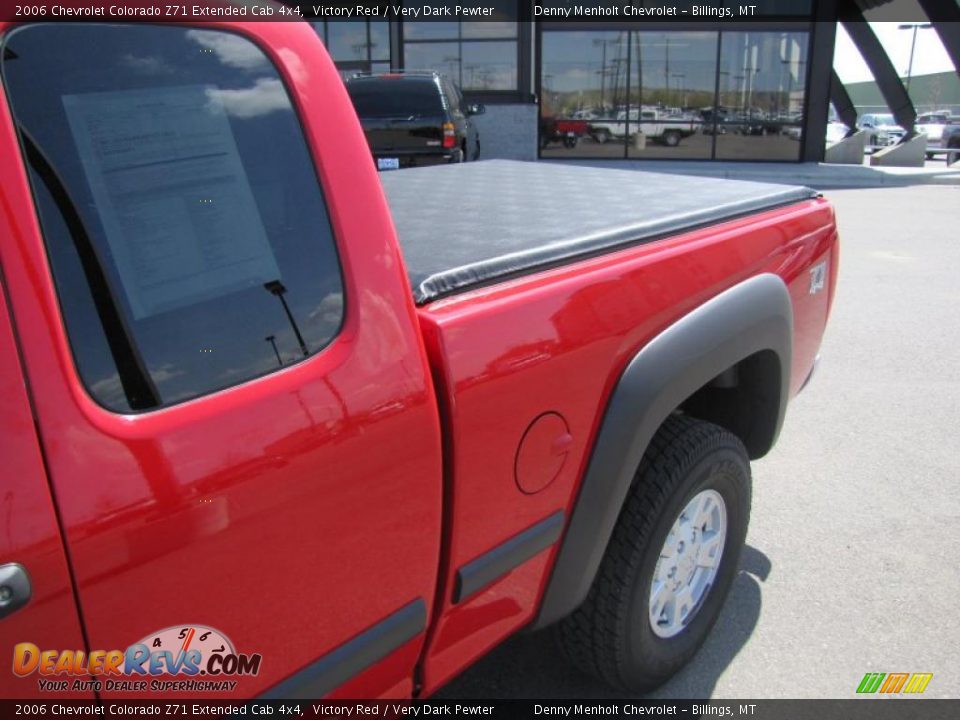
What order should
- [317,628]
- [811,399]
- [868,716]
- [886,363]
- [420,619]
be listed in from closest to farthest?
[317,628], [420,619], [868,716], [811,399], [886,363]

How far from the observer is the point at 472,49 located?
60.7 ft

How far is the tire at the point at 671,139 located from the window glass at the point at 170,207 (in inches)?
765

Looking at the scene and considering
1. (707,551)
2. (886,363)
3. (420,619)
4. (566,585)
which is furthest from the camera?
(886,363)

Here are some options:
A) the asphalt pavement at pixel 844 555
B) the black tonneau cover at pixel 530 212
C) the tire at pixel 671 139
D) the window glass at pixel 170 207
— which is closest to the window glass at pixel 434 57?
the tire at pixel 671 139

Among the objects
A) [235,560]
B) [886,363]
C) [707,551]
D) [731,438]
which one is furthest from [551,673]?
[886,363]

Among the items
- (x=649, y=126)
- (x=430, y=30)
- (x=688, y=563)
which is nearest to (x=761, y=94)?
(x=649, y=126)

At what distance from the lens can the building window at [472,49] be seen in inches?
720

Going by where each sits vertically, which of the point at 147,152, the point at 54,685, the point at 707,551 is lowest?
the point at 707,551

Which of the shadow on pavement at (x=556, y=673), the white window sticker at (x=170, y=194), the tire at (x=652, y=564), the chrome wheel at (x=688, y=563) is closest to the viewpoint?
the white window sticker at (x=170, y=194)

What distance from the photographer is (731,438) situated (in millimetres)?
2502

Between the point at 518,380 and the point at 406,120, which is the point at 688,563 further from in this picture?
the point at 406,120

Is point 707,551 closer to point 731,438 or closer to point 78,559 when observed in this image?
point 731,438

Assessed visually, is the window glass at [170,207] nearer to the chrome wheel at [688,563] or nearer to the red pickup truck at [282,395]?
the red pickup truck at [282,395]

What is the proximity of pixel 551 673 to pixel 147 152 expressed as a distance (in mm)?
1983
